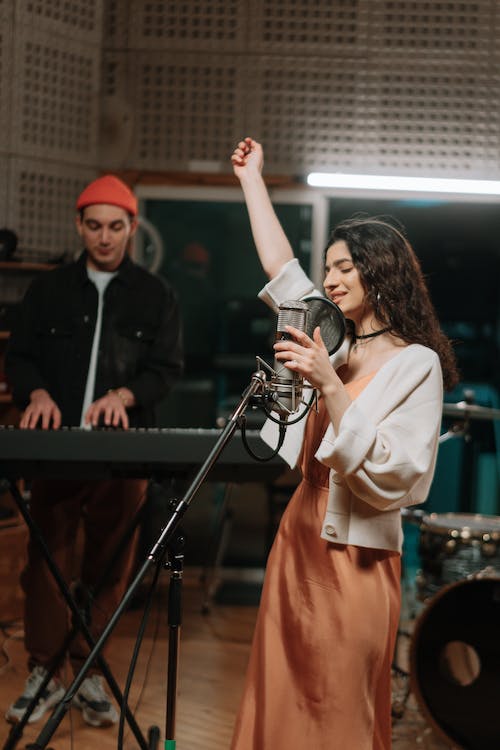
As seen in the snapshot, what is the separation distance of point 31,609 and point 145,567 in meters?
1.70

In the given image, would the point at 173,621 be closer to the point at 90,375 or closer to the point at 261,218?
the point at 261,218

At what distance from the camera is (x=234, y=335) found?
5.80m

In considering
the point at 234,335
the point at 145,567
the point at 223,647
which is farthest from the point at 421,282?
the point at 234,335

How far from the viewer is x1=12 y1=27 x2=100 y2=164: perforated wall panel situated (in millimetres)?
5102

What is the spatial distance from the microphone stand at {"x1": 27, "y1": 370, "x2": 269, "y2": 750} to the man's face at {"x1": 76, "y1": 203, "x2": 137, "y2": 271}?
168 centimetres

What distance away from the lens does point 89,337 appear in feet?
10.7

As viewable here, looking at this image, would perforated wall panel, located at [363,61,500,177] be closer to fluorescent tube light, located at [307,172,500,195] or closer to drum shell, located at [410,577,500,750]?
fluorescent tube light, located at [307,172,500,195]

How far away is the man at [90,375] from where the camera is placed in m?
3.10

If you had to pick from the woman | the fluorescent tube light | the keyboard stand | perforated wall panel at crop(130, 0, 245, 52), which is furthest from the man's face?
perforated wall panel at crop(130, 0, 245, 52)

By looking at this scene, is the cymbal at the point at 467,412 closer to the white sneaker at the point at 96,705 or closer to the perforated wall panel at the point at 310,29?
the white sneaker at the point at 96,705

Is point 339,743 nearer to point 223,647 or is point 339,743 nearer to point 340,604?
point 340,604

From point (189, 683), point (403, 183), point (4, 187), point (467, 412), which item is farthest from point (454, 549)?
point (4, 187)

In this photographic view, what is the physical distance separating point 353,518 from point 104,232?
176cm

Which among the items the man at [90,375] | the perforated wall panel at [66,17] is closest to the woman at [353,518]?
the man at [90,375]
